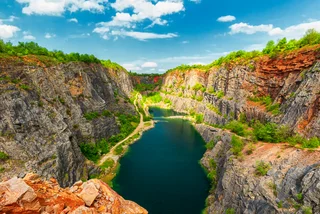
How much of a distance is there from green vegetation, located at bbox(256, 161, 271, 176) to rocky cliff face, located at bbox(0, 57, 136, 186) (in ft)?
83.2

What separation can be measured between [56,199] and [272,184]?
19.3 metres

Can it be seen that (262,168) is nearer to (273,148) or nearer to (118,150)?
(273,148)

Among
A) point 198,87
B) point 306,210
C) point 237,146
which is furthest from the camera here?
point 198,87

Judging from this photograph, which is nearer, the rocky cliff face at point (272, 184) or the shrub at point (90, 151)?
the rocky cliff face at point (272, 184)

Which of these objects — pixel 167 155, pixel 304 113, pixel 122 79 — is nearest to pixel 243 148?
pixel 304 113

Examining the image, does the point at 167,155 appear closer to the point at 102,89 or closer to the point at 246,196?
the point at 246,196

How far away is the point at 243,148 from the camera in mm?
29781

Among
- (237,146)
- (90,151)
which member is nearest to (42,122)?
(90,151)

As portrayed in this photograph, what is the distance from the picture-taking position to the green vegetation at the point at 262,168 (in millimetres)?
21980

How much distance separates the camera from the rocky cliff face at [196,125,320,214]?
16.9 metres

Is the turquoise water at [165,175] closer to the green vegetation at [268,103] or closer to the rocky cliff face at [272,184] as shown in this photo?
the rocky cliff face at [272,184]

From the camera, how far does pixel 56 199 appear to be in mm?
10867

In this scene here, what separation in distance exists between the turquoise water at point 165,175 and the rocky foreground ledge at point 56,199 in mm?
17489

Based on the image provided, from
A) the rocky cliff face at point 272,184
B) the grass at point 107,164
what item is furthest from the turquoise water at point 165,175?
the rocky cliff face at point 272,184
